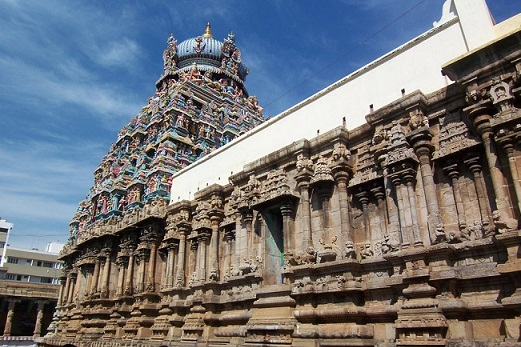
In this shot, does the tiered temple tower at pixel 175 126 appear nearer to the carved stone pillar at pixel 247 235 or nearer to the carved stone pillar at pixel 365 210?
the carved stone pillar at pixel 247 235

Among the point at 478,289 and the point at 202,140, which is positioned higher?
the point at 202,140

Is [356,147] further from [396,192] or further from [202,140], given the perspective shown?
[202,140]

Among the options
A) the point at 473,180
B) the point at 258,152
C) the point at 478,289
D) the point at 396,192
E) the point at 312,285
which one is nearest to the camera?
the point at 478,289

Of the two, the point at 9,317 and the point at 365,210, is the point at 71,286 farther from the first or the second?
the point at 365,210

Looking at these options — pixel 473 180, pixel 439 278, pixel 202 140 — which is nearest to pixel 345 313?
pixel 439 278

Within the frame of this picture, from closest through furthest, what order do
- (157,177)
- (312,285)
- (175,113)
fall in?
1. (312,285)
2. (157,177)
3. (175,113)

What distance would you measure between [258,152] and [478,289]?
10.4 metres

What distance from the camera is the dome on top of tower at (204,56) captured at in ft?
137

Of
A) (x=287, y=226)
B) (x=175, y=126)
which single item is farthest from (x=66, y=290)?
(x=287, y=226)

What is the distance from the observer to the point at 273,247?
15.3 meters

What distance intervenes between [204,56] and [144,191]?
1813 centimetres

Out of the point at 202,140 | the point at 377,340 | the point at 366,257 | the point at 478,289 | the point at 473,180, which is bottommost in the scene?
the point at 377,340

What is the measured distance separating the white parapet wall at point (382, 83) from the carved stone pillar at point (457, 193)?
2.63 metres

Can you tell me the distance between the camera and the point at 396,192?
11.4 m
